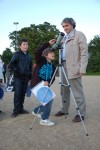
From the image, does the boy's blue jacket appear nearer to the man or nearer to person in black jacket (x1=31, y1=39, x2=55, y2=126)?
person in black jacket (x1=31, y1=39, x2=55, y2=126)

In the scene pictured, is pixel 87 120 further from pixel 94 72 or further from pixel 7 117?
pixel 94 72

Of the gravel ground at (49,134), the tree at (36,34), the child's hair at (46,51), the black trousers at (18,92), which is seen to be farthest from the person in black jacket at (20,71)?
the tree at (36,34)

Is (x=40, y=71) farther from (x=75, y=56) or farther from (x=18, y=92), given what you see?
(x=18, y=92)

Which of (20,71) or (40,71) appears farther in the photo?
(20,71)

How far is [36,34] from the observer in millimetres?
53000

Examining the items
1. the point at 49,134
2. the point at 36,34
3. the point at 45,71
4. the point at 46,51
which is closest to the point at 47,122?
the point at 49,134

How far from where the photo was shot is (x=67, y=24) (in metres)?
7.05

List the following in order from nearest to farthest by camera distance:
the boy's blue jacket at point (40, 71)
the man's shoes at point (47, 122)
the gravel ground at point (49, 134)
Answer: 1. the gravel ground at point (49, 134)
2. the man's shoes at point (47, 122)
3. the boy's blue jacket at point (40, 71)

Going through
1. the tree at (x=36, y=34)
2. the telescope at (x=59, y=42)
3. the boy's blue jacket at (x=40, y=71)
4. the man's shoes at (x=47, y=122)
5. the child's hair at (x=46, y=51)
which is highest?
the tree at (x=36, y=34)

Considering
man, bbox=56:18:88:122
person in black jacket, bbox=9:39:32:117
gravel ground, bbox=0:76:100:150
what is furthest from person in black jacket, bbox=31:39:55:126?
person in black jacket, bbox=9:39:32:117

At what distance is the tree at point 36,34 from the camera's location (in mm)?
50688

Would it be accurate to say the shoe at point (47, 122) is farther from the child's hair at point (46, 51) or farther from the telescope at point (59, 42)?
the telescope at point (59, 42)

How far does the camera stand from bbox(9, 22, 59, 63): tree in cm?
5069

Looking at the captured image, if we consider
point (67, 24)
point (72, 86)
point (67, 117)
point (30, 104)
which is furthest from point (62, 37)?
point (30, 104)
